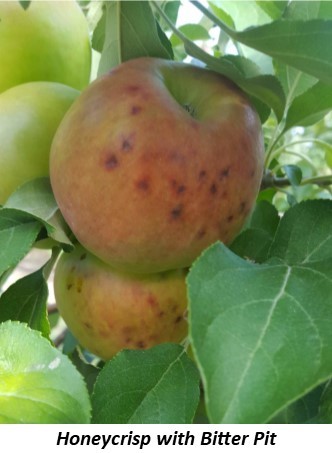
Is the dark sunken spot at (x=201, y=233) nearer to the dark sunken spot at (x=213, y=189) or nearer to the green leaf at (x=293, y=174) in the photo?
the dark sunken spot at (x=213, y=189)

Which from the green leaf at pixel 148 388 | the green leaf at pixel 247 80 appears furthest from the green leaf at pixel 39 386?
the green leaf at pixel 247 80

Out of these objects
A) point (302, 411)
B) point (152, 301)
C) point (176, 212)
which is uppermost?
point (176, 212)

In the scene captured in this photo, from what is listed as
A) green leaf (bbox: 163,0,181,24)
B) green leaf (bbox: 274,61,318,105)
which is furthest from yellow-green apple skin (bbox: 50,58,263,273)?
green leaf (bbox: 163,0,181,24)

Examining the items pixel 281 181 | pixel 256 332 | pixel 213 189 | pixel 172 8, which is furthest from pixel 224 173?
pixel 172 8

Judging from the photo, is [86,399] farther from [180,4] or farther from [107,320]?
[180,4]

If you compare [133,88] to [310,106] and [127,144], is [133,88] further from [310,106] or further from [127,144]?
[310,106]

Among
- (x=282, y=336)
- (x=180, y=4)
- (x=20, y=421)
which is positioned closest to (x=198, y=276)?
(x=282, y=336)
